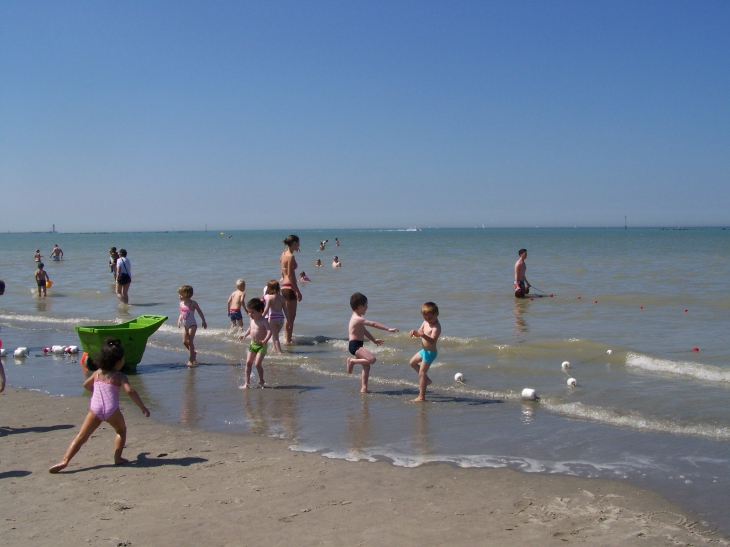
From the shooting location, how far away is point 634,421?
6875mm

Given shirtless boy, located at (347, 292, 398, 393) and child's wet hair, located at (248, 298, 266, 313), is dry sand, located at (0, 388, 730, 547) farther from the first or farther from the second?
child's wet hair, located at (248, 298, 266, 313)

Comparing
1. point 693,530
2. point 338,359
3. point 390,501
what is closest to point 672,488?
point 693,530

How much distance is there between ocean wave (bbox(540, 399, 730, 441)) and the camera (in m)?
6.47

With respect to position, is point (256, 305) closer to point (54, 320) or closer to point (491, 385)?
point (491, 385)

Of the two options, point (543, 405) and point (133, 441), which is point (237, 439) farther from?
point (543, 405)

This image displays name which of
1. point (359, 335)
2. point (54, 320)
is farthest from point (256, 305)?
point (54, 320)

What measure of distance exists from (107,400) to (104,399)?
0.03 metres

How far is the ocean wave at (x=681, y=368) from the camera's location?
347 inches

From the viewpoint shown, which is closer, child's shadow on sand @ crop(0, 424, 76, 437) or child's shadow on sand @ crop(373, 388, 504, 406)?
child's shadow on sand @ crop(0, 424, 76, 437)

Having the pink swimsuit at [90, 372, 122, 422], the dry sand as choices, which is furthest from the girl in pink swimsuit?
the dry sand

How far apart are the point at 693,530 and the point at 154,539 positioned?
350 cm

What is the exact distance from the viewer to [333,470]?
5.42 metres

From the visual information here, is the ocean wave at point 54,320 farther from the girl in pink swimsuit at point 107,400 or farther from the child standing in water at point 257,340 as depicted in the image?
the girl in pink swimsuit at point 107,400

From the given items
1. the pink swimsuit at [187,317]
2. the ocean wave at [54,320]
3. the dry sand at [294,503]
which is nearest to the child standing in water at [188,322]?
the pink swimsuit at [187,317]
